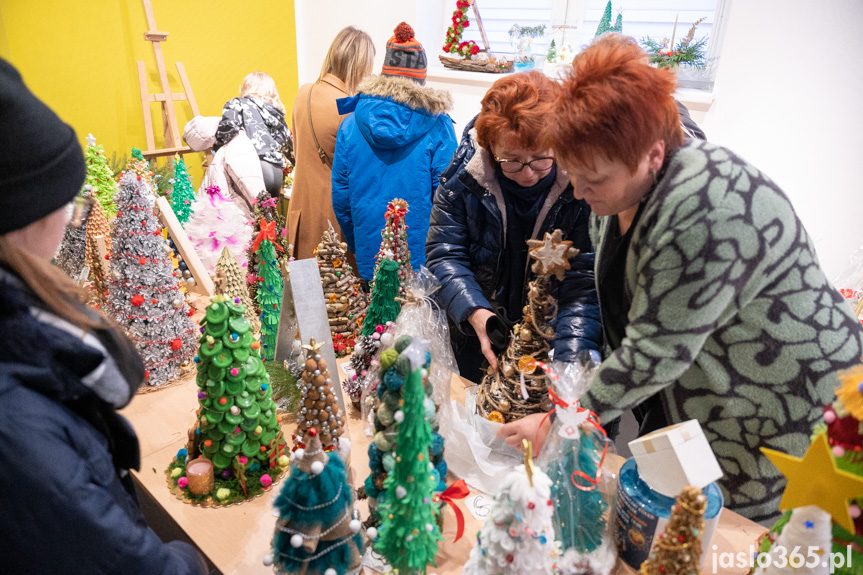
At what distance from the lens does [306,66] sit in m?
5.84

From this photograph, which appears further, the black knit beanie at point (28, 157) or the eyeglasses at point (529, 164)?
the eyeglasses at point (529, 164)

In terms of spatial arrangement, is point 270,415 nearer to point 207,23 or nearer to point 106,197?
point 106,197

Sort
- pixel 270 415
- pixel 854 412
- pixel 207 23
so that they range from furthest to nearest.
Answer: pixel 207 23, pixel 270 415, pixel 854 412

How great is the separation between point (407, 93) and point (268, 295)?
1122mm

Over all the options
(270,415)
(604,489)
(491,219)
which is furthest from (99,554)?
(491,219)

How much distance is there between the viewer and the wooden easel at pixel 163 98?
465 centimetres

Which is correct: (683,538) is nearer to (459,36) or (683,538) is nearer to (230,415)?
(230,415)

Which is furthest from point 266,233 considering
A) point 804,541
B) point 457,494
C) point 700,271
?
point 804,541

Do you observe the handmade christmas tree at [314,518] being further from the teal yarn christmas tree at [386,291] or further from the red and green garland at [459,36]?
the red and green garland at [459,36]

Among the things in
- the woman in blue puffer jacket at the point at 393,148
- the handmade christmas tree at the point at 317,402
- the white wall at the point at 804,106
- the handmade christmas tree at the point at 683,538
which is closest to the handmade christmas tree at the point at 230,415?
the handmade christmas tree at the point at 317,402

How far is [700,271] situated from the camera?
1.02 metres

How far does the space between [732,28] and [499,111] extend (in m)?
2.49

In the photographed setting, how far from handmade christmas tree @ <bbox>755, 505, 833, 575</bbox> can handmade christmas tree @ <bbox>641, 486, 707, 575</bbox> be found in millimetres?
153

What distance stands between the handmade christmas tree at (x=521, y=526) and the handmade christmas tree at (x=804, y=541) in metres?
0.40
